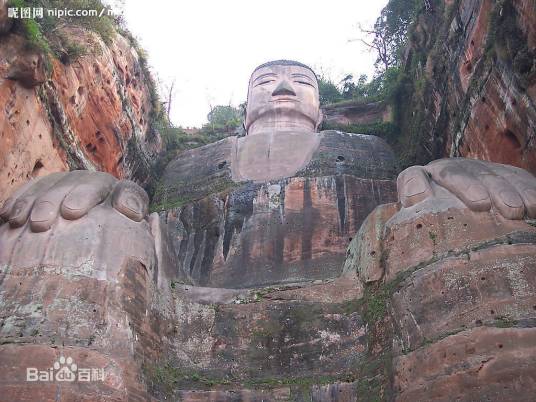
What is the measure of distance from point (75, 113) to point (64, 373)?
5.77m

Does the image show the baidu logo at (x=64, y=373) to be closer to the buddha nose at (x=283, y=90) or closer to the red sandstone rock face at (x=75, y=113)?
the red sandstone rock face at (x=75, y=113)

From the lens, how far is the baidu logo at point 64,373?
5.37 metres

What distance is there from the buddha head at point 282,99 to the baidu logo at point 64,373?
857cm

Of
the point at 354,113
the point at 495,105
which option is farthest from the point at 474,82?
the point at 354,113

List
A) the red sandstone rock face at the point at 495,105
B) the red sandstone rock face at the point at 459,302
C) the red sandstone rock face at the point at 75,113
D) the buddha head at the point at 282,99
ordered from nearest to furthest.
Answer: the red sandstone rock face at the point at 459,302 → the red sandstone rock face at the point at 75,113 → the red sandstone rock face at the point at 495,105 → the buddha head at the point at 282,99

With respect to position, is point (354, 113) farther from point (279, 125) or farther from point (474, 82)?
point (474, 82)

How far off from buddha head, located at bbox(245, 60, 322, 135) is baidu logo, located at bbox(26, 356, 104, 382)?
28.1 feet

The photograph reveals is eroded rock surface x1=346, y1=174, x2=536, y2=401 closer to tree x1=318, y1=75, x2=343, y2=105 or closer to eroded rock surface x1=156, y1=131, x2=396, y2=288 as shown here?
eroded rock surface x1=156, y1=131, x2=396, y2=288

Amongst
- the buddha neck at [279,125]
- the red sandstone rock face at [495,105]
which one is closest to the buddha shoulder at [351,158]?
the buddha neck at [279,125]

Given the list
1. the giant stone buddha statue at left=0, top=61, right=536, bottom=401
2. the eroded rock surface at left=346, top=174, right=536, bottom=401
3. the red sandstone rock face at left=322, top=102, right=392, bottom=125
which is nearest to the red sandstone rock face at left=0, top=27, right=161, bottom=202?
the giant stone buddha statue at left=0, top=61, right=536, bottom=401

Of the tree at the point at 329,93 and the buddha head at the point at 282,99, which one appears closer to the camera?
the buddha head at the point at 282,99

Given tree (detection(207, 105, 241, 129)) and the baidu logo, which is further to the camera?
tree (detection(207, 105, 241, 129))

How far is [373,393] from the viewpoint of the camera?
6.06 metres

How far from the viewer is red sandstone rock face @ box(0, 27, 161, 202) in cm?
796
